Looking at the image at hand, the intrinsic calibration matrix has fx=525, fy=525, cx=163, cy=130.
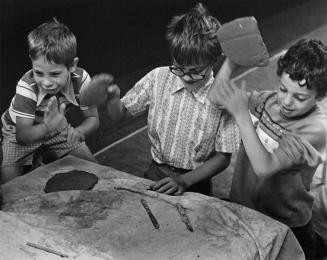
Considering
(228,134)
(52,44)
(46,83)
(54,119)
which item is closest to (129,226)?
(54,119)

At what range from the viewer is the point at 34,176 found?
8.18 ft

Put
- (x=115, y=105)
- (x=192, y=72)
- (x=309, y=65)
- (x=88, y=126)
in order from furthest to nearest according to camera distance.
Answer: (x=88, y=126) → (x=115, y=105) → (x=192, y=72) → (x=309, y=65)

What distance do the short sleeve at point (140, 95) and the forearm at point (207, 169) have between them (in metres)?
0.41

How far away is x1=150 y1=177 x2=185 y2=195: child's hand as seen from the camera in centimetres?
234

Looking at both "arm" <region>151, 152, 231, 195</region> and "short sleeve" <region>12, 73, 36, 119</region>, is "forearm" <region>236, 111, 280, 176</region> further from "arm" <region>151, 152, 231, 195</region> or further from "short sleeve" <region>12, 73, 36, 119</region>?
"short sleeve" <region>12, 73, 36, 119</region>

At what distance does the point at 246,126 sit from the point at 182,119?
19.4 inches

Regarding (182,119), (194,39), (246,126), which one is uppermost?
(194,39)

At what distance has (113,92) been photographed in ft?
7.95

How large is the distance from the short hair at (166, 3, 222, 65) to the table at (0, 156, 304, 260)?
23.9 inches

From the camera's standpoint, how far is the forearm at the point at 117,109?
2.48m

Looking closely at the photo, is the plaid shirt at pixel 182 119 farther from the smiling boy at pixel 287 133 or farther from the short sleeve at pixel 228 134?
the smiling boy at pixel 287 133

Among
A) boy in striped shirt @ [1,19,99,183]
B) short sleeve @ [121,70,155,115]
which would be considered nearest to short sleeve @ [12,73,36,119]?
boy in striped shirt @ [1,19,99,183]

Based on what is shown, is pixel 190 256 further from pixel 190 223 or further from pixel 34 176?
pixel 34 176

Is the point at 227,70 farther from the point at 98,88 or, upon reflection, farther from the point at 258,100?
the point at 98,88
